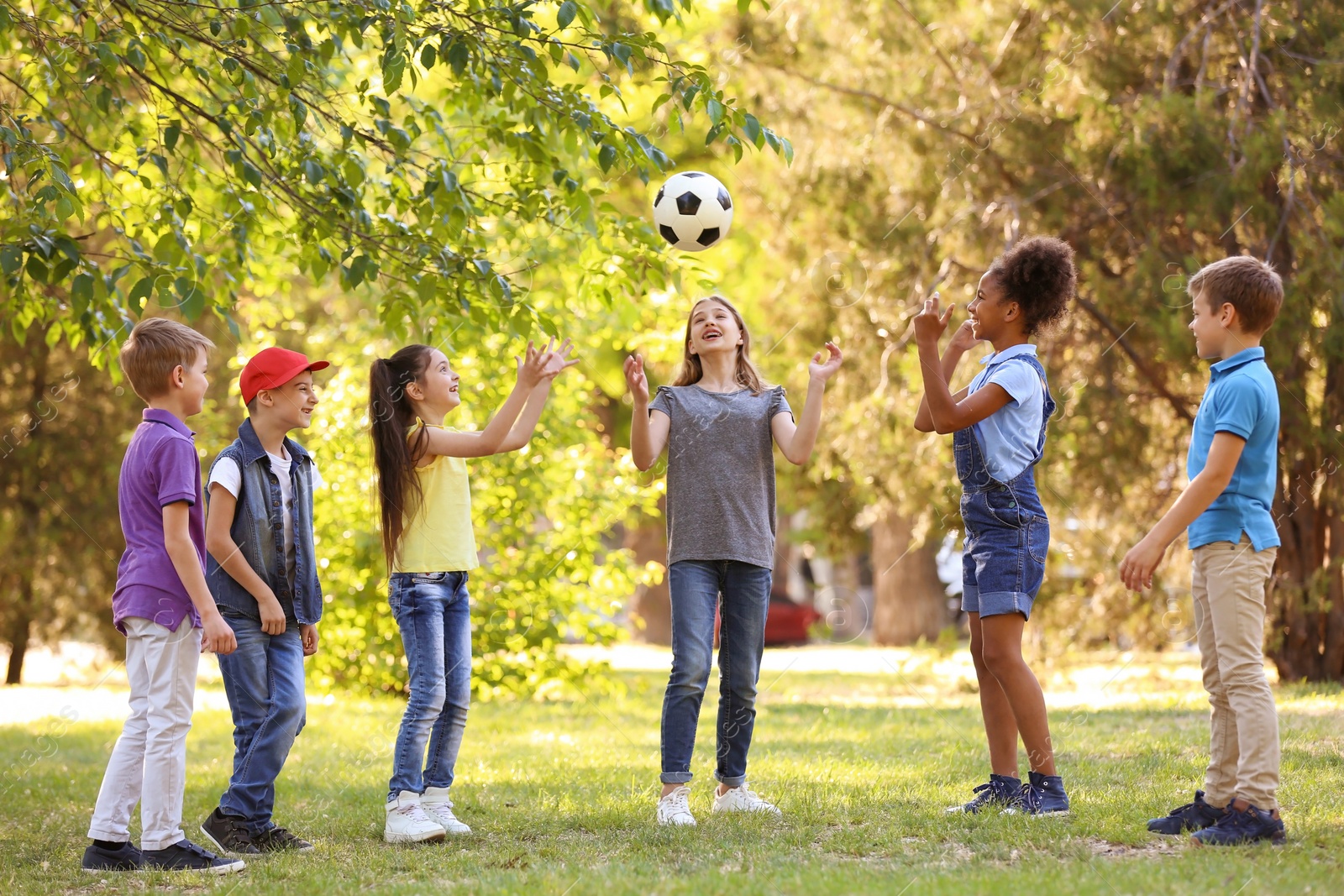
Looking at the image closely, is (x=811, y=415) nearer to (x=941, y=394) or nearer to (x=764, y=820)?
(x=941, y=394)

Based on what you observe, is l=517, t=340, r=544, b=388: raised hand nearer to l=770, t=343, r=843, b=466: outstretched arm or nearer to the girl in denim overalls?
l=770, t=343, r=843, b=466: outstretched arm

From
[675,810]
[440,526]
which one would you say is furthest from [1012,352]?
[440,526]

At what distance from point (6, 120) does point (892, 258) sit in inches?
261

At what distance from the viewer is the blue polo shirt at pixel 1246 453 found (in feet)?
12.6

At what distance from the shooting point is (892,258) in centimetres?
1007

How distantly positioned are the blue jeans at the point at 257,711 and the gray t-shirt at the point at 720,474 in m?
1.41

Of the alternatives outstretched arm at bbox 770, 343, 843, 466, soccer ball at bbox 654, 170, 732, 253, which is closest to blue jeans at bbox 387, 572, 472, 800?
outstretched arm at bbox 770, 343, 843, 466

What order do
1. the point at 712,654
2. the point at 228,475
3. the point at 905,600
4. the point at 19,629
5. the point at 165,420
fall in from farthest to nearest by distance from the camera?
the point at 905,600
the point at 19,629
the point at 712,654
the point at 228,475
the point at 165,420

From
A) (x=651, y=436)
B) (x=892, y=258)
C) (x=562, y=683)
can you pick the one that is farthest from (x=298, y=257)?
(x=892, y=258)

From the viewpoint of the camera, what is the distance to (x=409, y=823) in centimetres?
423

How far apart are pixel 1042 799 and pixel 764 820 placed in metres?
0.97

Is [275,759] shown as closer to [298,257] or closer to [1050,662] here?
[298,257]

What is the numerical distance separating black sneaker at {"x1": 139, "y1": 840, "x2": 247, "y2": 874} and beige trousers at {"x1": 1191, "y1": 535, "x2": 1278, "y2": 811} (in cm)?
313

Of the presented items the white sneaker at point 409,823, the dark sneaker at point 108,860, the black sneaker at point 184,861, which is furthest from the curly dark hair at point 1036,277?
the dark sneaker at point 108,860
